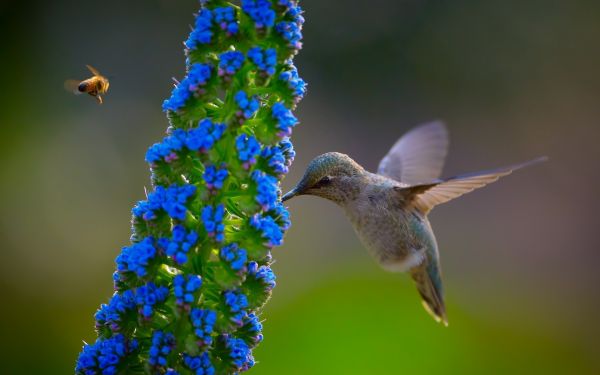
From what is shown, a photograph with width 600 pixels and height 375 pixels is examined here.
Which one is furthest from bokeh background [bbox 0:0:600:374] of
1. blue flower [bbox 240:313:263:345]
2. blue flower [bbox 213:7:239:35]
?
blue flower [bbox 213:7:239:35]

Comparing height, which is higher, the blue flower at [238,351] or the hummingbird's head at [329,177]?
the hummingbird's head at [329,177]

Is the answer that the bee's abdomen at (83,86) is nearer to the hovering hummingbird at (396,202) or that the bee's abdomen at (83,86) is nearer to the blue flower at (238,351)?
the hovering hummingbird at (396,202)

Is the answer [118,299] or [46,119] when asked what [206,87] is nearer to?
[118,299]

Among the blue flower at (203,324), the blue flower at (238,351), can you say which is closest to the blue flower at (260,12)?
the blue flower at (203,324)

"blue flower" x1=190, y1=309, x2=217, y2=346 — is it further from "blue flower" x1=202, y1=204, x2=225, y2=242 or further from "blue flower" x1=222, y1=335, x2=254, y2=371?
"blue flower" x1=202, y1=204, x2=225, y2=242

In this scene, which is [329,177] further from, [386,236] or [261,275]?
[261,275]

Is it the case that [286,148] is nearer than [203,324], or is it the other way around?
[203,324]

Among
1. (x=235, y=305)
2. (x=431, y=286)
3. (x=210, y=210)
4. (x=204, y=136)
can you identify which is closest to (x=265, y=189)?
(x=210, y=210)
